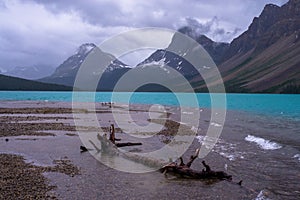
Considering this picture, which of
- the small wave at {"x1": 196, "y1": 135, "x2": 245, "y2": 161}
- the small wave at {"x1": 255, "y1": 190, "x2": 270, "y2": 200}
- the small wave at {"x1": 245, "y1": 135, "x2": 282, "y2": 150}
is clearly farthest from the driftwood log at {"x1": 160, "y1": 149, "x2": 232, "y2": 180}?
the small wave at {"x1": 245, "y1": 135, "x2": 282, "y2": 150}

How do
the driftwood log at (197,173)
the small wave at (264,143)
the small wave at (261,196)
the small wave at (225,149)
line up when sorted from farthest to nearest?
the small wave at (264,143) < the small wave at (225,149) < the driftwood log at (197,173) < the small wave at (261,196)

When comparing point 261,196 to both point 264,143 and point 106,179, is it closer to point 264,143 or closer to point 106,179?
point 106,179

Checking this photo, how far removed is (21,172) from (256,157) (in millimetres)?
18680

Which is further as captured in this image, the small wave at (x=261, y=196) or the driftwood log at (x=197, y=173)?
the driftwood log at (x=197, y=173)

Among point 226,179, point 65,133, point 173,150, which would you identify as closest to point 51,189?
point 226,179

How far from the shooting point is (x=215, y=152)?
29703 millimetres

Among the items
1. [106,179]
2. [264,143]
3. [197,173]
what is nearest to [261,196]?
[197,173]

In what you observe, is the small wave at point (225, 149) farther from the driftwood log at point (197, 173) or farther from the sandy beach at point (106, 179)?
the driftwood log at point (197, 173)

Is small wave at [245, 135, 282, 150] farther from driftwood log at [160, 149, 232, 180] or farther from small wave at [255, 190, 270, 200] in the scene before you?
small wave at [255, 190, 270, 200]

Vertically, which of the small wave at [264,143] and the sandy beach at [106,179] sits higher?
the small wave at [264,143]

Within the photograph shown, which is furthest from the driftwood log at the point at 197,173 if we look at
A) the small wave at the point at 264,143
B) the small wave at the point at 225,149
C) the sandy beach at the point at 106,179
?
the small wave at the point at 264,143

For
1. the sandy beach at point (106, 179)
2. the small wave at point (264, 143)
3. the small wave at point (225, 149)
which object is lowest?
the sandy beach at point (106, 179)

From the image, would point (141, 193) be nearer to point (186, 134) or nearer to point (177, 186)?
point (177, 186)

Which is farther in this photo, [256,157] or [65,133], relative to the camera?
[65,133]
